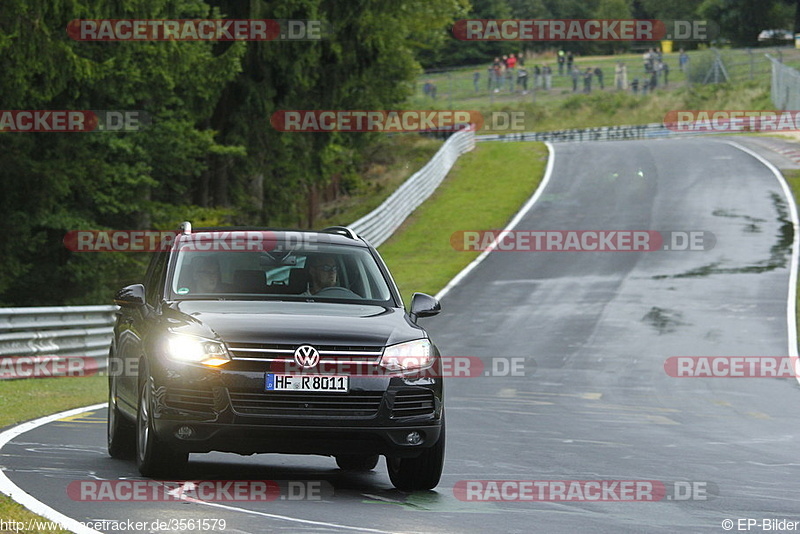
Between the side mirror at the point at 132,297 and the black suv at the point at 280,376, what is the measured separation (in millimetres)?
171

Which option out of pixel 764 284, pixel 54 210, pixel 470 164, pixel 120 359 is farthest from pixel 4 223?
pixel 470 164

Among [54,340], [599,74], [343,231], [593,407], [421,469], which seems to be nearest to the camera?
[421,469]

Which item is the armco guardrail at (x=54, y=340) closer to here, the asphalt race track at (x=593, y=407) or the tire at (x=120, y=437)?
the asphalt race track at (x=593, y=407)

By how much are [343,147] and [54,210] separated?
17.6m

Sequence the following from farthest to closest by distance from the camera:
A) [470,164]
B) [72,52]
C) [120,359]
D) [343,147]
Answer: [470,164] < [343,147] < [72,52] < [120,359]

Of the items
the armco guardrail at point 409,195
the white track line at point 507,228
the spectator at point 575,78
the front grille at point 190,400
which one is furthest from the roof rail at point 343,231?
the spectator at point 575,78

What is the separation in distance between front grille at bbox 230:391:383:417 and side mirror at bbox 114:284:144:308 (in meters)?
1.75

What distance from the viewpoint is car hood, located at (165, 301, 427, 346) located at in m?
8.40

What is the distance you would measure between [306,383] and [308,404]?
0.42ft

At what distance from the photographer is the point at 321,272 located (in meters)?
9.83

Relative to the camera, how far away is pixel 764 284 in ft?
101

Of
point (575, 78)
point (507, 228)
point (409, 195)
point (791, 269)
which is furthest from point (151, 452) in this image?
point (575, 78)

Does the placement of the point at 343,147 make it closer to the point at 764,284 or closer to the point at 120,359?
the point at 764,284

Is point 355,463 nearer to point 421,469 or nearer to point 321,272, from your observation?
point 421,469
